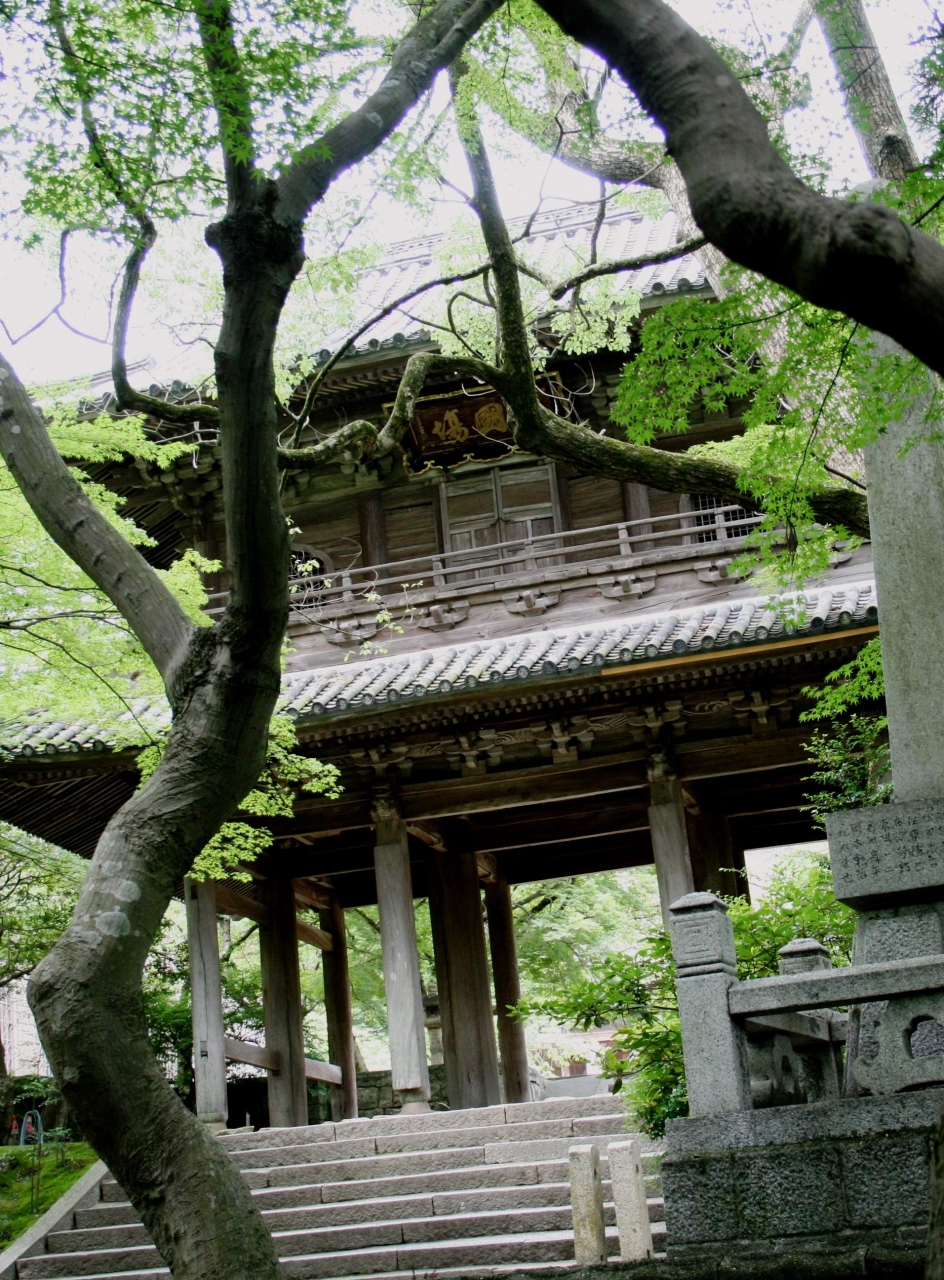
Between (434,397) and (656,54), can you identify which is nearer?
(656,54)

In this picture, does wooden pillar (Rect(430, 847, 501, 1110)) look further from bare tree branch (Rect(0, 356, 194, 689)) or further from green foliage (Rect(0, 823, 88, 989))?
bare tree branch (Rect(0, 356, 194, 689))

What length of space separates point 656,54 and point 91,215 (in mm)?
3628

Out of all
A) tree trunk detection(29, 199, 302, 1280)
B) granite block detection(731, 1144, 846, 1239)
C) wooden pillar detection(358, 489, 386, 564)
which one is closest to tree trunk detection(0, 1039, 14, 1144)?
wooden pillar detection(358, 489, 386, 564)

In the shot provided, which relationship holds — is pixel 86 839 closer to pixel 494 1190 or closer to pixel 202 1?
pixel 494 1190

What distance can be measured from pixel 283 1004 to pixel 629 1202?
309 inches

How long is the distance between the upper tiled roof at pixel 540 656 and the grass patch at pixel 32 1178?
3.63 m

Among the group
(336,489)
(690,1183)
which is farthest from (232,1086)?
(690,1183)

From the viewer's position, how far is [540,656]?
1153cm

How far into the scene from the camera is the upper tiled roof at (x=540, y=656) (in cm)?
1073

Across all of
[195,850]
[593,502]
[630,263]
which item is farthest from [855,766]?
[593,502]

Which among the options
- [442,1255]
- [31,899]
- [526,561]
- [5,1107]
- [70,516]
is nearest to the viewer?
[70,516]

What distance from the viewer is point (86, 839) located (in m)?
14.9

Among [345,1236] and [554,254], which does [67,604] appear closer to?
[345,1236]

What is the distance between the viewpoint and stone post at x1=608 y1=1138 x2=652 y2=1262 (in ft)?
22.8
